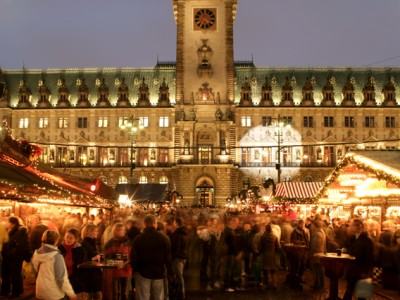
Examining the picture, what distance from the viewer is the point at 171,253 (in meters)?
15.4

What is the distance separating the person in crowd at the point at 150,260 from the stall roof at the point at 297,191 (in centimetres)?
2027

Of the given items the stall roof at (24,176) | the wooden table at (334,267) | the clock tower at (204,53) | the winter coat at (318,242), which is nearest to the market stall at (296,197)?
the winter coat at (318,242)

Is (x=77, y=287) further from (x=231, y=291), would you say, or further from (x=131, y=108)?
(x=131, y=108)

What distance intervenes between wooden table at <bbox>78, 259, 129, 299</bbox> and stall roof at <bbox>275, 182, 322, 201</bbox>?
19289 mm

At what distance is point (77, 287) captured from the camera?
12.0 meters

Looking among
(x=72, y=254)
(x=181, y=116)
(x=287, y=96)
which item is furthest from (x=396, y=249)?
(x=287, y=96)

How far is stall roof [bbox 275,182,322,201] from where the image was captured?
106 feet

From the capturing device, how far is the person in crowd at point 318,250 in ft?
54.5

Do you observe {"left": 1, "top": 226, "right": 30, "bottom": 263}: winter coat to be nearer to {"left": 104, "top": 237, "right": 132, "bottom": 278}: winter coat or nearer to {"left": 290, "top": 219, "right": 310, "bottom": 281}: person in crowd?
{"left": 104, "top": 237, "right": 132, "bottom": 278}: winter coat

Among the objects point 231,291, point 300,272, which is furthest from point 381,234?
point 231,291

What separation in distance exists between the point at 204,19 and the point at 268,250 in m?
56.2

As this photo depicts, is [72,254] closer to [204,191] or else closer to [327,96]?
[204,191]

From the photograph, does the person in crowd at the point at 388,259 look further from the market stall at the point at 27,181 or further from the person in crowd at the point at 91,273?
the market stall at the point at 27,181

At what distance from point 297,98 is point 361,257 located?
63.1 meters
